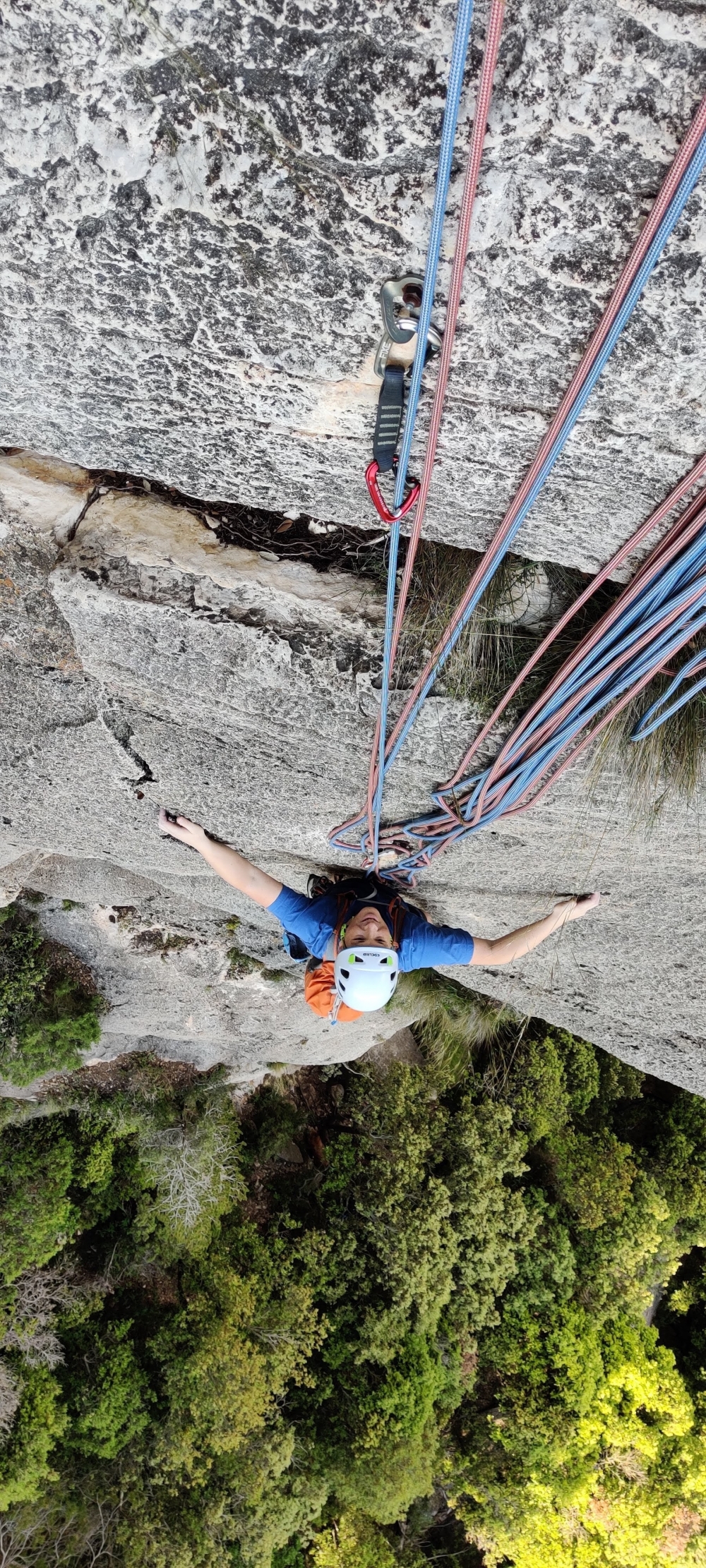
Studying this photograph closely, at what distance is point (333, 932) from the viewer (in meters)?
3.73

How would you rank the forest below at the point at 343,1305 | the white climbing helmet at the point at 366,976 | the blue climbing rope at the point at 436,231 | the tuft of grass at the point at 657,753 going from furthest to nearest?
the forest below at the point at 343,1305
the white climbing helmet at the point at 366,976
the tuft of grass at the point at 657,753
the blue climbing rope at the point at 436,231

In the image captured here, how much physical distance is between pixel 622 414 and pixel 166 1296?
9379 mm

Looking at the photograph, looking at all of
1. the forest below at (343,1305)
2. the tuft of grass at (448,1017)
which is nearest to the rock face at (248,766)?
the tuft of grass at (448,1017)

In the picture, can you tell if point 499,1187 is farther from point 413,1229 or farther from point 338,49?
point 338,49

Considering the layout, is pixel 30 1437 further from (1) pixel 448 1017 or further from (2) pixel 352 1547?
(1) pixel 448 1017

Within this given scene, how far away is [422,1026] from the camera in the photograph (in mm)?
8172

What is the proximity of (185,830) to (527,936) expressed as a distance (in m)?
1.63

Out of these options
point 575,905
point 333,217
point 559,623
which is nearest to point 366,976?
point 575,905

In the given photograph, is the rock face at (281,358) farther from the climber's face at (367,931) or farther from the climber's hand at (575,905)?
the climber's face at (367,931)

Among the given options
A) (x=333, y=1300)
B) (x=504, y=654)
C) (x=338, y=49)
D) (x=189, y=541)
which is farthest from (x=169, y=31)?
(x=333, y=1300)

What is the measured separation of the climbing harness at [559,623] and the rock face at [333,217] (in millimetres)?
56

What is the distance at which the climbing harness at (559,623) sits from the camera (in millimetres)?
1352

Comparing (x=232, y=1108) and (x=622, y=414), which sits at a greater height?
(x=622, y=414)

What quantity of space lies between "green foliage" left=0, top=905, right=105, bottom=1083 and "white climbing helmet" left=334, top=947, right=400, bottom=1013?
140 inches
